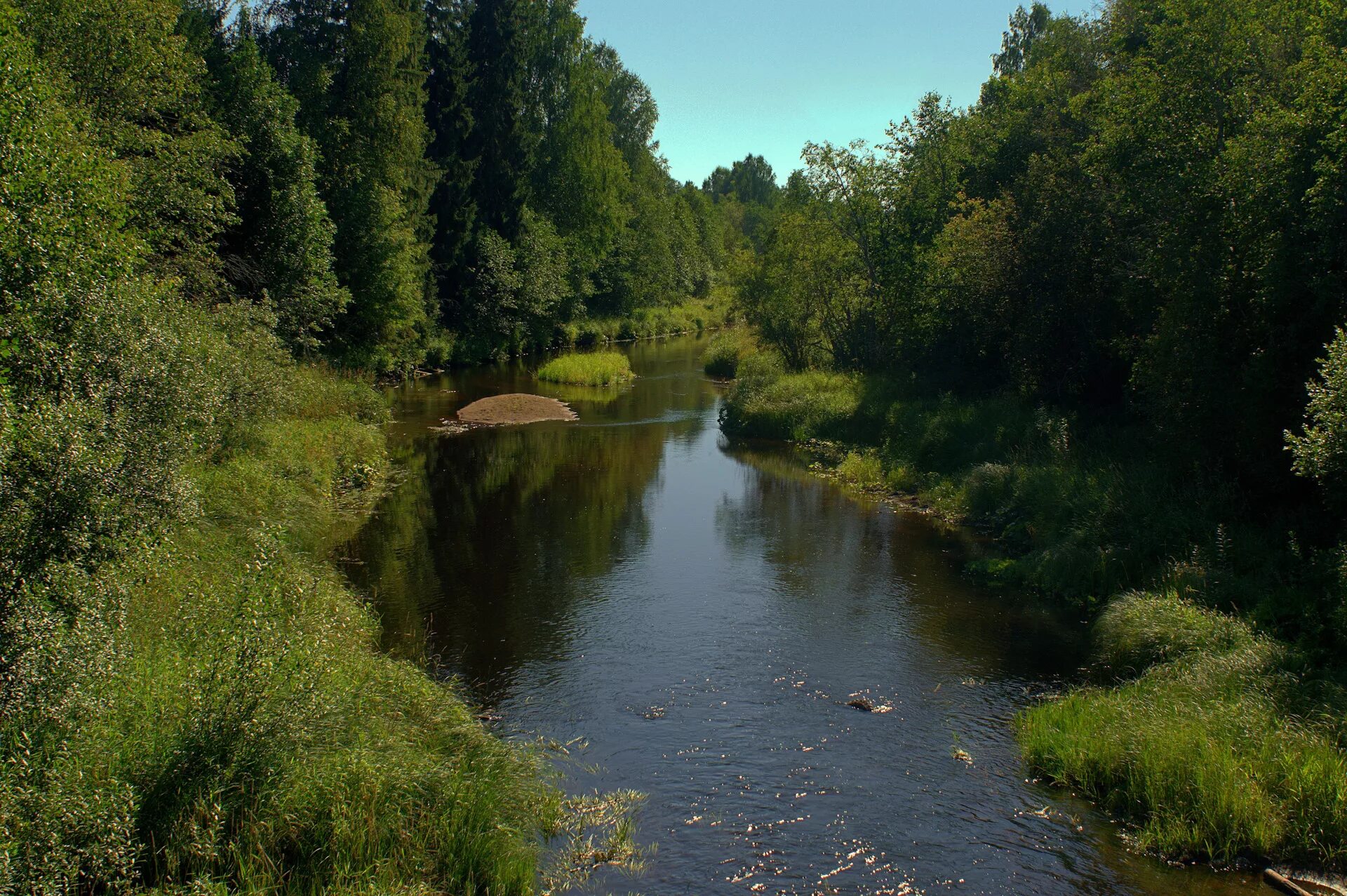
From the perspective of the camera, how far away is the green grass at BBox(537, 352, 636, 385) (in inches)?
1839

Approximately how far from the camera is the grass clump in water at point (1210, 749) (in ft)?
29.9

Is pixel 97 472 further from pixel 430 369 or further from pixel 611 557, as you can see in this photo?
pixel 430 369

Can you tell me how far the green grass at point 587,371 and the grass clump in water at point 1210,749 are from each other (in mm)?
35693

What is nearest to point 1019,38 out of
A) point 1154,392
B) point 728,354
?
point 728,354

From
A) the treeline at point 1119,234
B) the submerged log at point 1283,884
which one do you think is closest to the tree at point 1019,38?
the treeline at point 1119,234

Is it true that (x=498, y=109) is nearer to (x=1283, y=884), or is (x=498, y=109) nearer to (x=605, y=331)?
(x=605, y=331)

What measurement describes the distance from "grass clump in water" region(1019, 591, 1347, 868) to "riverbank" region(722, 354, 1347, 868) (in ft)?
0.06

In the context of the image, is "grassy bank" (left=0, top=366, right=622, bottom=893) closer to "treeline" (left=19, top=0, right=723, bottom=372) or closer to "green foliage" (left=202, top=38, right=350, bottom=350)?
"treeline" (left=19, top=0, right=723, bottom=372)

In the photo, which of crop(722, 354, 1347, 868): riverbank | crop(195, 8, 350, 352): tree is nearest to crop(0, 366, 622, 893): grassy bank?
crop(722, 354, 1347, 868): riverbank

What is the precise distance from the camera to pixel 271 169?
3164 cm

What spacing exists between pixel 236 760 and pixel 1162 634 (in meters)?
12.0

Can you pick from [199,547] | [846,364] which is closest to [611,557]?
[199,547]

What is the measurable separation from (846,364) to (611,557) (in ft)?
66.8

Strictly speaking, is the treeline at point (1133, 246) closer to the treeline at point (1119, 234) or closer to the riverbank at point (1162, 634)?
the treeline at point (1119, 234)
